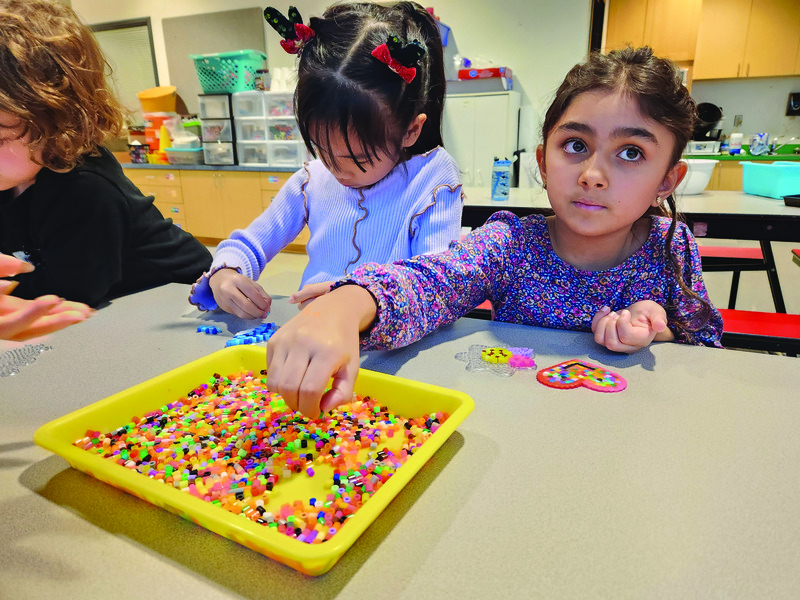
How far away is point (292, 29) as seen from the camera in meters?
0.97

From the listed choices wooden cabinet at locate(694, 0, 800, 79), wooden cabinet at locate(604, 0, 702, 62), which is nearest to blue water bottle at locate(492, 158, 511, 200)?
wooden cabinet at locate(604, 0, 702, 62)

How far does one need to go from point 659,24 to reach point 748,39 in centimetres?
74

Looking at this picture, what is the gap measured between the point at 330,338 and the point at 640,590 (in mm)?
319

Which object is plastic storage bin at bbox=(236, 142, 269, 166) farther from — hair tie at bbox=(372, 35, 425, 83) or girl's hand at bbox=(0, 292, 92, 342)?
girl's hand at bbox=(0, 292, 92, 342)

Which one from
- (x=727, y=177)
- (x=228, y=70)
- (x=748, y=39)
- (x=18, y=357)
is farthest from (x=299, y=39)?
(x=748, y=39)

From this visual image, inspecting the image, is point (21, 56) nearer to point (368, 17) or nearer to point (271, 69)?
point (368, 17)

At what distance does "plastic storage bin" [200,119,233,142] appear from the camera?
4297mm

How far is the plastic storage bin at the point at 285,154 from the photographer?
4.15 m

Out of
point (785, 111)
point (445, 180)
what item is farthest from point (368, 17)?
point (785, 111)

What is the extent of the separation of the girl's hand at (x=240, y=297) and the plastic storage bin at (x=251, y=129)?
3.55 metres

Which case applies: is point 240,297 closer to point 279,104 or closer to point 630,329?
point 630,329

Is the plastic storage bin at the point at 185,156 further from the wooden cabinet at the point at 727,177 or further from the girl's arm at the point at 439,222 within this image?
the wooden cabinet at the point at 727,177

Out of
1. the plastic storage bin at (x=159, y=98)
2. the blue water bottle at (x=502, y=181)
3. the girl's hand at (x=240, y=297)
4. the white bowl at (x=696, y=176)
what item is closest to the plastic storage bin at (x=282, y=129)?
the plastic storage bin at (x=159, y=98)

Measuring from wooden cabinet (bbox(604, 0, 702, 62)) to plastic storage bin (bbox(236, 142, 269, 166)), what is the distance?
128 inches
